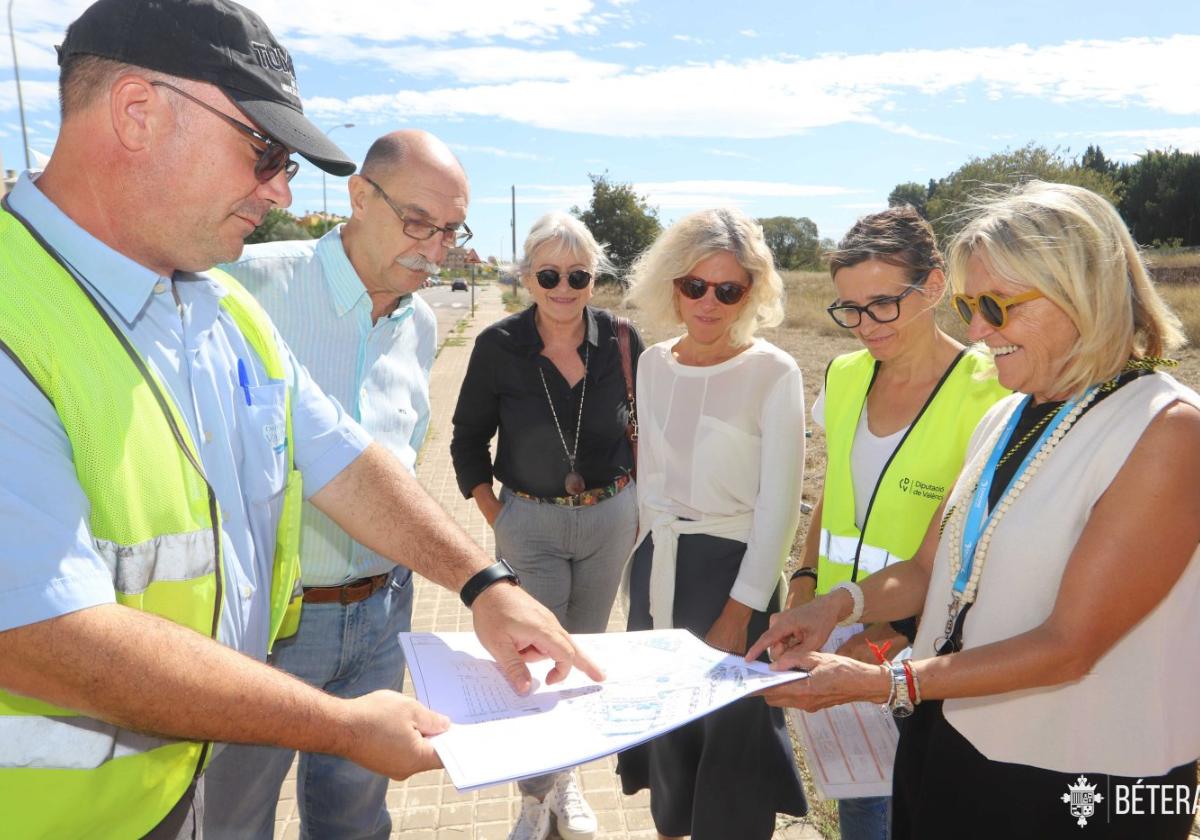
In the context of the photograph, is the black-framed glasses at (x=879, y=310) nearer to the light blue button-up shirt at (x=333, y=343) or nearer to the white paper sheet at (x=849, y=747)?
the white paper sheet at (x=849, y=747)

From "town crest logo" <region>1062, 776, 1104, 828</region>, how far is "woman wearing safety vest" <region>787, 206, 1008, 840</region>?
735 mm

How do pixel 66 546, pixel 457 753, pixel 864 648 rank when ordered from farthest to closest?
pixel 864 648 → pixel 457 753 → pixel 66 546

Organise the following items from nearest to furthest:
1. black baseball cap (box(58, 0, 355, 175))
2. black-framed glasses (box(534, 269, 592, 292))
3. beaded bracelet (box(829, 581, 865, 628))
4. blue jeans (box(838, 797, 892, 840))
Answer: black baseball cap (box(58, 0, 355, 175))
beaded bracelet (box(829, 581, 865, 628))
blue jeans (box(838, 797, 892, 840))
black-framed glasses (box(534, 269, 592, 292))

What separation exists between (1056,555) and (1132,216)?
6038 cm

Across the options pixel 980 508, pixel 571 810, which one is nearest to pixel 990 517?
pixel 980 508

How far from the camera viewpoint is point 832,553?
2.60 m

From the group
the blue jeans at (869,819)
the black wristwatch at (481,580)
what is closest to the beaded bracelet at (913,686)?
the black wristwatch at (481,580)

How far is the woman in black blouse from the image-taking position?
3.40 metres

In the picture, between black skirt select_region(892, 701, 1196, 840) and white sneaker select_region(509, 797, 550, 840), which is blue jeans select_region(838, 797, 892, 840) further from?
white sneaker select_region(509, 797, 550, 840)

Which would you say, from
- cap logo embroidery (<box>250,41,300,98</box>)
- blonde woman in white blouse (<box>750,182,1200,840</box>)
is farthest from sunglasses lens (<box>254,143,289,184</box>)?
blonde woman in white blouse (<box>750,182,1200,840</box>)

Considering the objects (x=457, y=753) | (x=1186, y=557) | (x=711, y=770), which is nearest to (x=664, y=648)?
(x=457, y=753)

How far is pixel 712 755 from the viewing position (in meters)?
2.60

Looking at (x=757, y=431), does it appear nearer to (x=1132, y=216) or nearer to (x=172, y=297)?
(x=172, y=297)

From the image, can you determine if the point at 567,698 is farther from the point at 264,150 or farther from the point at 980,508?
the point at 264,150
